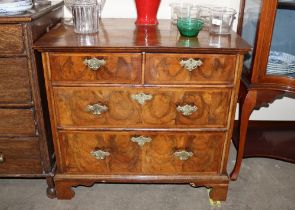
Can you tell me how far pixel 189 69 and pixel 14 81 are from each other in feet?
2.73

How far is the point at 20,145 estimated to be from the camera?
1626 millimetres

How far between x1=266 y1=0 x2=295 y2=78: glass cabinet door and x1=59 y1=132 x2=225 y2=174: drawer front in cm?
48

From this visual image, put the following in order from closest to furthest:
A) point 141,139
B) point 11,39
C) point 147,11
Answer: point 11,39, point 141,139, point 147,11

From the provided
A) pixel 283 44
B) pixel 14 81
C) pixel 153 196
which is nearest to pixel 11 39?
pixel 14 81

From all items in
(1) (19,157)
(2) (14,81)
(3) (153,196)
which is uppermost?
(2) (14,81)

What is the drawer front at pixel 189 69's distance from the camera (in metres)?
1.42

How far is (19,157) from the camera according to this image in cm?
166

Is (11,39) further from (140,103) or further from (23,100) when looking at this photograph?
(140,103)

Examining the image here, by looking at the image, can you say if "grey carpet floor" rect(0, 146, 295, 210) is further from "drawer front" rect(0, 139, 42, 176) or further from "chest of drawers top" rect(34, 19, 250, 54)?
"chest of drawers top" rect(34, 19, 250, 54)

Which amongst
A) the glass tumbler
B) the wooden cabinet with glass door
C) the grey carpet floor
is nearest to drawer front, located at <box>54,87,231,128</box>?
the wooden cabinet with glass door

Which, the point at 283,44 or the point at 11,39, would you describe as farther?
the point at 283,44

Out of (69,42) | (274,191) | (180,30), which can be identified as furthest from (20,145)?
(274,191)

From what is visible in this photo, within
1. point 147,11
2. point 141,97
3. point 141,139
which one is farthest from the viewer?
point 147,11

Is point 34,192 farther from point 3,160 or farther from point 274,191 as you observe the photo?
point 274,191
